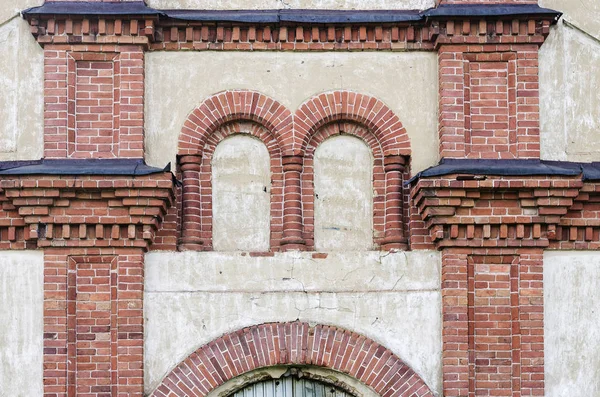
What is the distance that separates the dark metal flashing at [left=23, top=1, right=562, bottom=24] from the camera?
11.2m

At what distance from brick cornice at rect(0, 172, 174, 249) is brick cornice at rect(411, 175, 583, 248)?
2.64 m

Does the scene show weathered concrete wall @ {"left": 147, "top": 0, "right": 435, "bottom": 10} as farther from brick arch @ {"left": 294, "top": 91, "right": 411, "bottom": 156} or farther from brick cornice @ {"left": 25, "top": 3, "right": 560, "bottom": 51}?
brick arch @ {"left": 294, "top": 91, "right": 411, "bottom": 156}

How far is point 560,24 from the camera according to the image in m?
11.7

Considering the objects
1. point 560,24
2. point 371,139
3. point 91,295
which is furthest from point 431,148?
point 91,295

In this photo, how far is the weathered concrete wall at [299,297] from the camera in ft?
36.5

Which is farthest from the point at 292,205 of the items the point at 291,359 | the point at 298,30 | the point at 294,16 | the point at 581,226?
the point at 581,226

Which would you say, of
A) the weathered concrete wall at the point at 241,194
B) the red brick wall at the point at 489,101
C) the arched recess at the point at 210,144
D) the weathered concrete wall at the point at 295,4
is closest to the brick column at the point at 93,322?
the arched recess at the point at 210,144

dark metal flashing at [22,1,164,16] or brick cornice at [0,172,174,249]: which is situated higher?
dark metal flashing at [22,1,164,16]

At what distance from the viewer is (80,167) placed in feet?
36.2

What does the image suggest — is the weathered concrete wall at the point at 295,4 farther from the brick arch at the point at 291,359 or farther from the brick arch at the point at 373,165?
the brick arch at the point at 291,359

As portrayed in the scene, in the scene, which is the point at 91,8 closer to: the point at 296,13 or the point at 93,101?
the point at 93,101

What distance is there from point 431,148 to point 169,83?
2.80 metres

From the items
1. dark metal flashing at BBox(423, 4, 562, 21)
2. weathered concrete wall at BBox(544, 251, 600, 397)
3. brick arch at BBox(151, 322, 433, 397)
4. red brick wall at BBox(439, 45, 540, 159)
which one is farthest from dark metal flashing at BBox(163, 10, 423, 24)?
brick arch at BBox(151, 322, 433, 397)

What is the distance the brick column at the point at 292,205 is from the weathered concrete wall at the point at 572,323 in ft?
8.32
